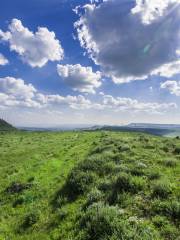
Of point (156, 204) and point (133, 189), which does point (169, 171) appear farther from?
point (156, 204)

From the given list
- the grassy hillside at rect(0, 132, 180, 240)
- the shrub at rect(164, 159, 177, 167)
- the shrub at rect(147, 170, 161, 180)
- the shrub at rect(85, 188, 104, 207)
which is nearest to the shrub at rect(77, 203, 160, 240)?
the grassy hillside at rect(0, 132, 180, 240)

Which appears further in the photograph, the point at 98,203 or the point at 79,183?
the point at 79,183

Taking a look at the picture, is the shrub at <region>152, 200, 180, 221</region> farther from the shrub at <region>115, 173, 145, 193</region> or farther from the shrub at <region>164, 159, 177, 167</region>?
the shrub at <region>164, 159, 177, 167</region>

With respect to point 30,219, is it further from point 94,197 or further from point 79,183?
point 79,183

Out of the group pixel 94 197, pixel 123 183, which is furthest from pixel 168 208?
pixel 94 197

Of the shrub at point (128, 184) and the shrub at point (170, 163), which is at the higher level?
the shrub at point (170, 163)

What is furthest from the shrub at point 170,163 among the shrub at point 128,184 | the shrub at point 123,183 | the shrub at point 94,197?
the shrub at point 94,197

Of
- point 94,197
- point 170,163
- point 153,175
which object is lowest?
point 94,197

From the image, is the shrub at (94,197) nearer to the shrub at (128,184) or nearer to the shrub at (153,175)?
the shrub at (128,184)

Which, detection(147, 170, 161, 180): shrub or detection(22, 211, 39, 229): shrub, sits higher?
detection(147, 170, 161, 180): shrub

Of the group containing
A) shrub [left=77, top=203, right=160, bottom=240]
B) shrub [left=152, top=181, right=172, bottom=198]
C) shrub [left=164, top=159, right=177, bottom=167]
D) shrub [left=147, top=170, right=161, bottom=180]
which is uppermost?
shrub [left=164, top=159, right=177, bottom=167]

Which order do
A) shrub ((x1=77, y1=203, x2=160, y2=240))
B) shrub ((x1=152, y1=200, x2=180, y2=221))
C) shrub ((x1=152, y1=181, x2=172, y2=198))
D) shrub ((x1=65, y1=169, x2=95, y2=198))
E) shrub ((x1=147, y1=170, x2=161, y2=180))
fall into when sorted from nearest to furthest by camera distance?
1. shrub ((x1=77, y1=203, x2=160, y2=240))
2. shrub ((x1=152, y1=200, x2=180, y2=221))
3. shrub ((x1=152, y1=181, x2=172, y2=198))
4. shrub ((x1=147, y1=170, x2=161, y2=180))
5. shrub ((x1=65, y1=169, x2=95, y2=198))

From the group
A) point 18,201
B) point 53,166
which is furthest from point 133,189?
point 53,166

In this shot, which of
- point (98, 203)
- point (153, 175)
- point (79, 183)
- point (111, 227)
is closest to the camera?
point (111, 227)
